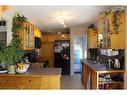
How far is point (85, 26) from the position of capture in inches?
379

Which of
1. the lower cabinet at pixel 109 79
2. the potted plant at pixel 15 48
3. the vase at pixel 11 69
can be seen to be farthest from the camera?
the lower cabinet at pixel 109 79

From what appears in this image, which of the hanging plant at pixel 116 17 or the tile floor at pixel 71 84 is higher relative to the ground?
the hanging plant at pixel 116 17

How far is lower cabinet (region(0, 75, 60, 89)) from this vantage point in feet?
13.1

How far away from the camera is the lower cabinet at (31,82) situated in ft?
13.1

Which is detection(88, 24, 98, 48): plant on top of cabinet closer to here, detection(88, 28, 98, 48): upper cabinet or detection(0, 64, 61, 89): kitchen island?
detection(88, 28, 98, 48): upper cabinet

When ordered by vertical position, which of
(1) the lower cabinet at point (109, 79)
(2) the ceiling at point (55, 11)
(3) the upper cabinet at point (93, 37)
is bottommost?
(1) the lower cabinet at point (109, 79)

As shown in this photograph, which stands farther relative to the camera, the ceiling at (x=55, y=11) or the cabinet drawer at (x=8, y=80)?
the ceiling at (x=55, y=11)

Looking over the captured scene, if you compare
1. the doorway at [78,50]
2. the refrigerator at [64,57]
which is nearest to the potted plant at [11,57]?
the refrigerator at [64,57]

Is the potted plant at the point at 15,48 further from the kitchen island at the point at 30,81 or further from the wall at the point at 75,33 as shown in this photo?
the wall at the point at 75,33

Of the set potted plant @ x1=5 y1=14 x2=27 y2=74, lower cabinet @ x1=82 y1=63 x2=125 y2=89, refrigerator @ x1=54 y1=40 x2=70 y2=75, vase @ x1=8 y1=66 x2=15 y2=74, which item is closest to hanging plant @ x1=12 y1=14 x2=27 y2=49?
potted plant @ x1=5 y1=14 x2=27 y2=74

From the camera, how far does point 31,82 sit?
4039 millimetres
